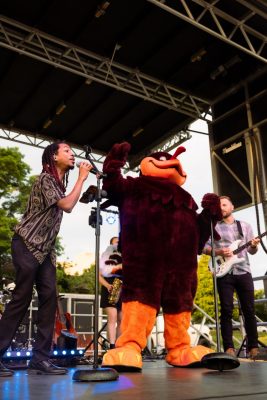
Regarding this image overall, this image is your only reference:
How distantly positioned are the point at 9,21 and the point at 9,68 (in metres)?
1.13

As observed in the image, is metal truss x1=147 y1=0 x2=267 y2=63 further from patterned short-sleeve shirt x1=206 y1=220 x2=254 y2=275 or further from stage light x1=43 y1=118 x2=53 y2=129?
stage light x1=43 y1=118 x2=53 y2=129

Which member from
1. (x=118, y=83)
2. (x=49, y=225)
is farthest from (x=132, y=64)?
(x=49, y=225)

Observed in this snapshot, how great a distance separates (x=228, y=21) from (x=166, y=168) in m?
4.42

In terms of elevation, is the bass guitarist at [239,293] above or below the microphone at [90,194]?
below

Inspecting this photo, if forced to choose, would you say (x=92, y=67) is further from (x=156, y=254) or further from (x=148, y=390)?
(x=148, y=390)

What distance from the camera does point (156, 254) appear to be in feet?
8.70

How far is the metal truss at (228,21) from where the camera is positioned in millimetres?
5844

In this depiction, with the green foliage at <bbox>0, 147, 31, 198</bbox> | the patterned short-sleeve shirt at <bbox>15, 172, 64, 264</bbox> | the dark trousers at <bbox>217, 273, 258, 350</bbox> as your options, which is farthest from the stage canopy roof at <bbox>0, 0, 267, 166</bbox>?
the green foliage at <bbox>0, 147, 31, 198</bbox>

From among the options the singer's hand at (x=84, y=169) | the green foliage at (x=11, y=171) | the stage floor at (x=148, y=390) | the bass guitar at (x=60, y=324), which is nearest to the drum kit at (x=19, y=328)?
the bass guitar at (x=60, y=324)

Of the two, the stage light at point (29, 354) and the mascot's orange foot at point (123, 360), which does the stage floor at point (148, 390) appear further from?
the stage light at point (29, 354)

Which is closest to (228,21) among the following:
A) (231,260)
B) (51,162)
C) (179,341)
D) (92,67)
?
(92,67)

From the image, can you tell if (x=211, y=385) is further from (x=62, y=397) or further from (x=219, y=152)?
(x=219, y=152)

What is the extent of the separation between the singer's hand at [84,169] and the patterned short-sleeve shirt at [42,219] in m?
0.24

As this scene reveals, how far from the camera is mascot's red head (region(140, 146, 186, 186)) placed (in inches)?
116
